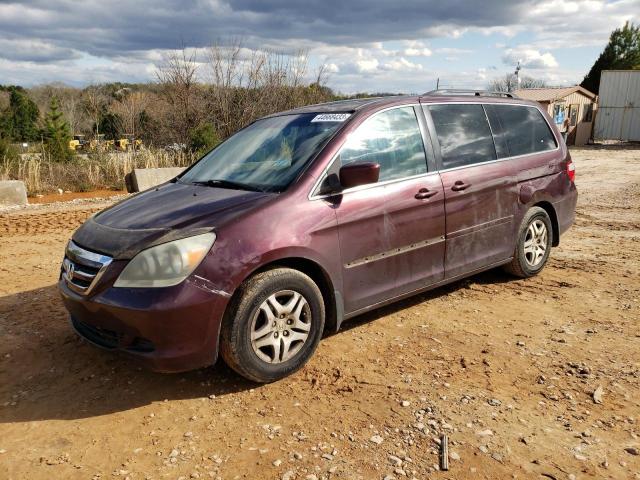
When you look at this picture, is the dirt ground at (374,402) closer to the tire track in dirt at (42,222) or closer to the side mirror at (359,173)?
the side mirror at (359,173)

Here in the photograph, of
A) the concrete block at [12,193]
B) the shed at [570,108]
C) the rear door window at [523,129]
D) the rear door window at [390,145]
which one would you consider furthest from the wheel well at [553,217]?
the shed at [570,108]

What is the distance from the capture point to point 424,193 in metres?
4.12

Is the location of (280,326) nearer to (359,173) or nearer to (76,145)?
(359,173)

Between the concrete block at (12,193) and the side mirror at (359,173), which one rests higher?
the side mirror at (359,173)

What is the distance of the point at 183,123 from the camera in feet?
58.7

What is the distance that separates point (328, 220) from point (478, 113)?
2.18m

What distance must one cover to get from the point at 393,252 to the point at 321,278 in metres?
0.66

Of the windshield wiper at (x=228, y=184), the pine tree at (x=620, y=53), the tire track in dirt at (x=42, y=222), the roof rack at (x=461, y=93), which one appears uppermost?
the pine tree at (x=620, y=53)

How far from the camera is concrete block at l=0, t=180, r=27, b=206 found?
34.2ft

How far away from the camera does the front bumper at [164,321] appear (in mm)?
2990

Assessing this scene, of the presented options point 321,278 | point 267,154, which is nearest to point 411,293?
point 321,278

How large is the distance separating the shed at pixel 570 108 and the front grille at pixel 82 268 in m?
31.4

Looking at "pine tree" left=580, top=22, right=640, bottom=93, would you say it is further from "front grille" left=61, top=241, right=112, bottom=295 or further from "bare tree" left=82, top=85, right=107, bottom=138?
"front grille" left=61, top=241, right=112, bottom=295

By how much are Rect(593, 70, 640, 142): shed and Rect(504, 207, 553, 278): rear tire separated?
31.5m
